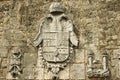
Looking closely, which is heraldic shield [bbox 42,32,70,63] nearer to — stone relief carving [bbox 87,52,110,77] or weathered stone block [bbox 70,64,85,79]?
weathered stone block [bbox 70,64,85,79]

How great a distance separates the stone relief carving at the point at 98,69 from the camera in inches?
333

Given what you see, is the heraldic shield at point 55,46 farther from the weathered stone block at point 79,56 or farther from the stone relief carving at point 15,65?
the stone relief carving at point 15,65

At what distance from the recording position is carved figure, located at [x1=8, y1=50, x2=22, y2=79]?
28.7 ft

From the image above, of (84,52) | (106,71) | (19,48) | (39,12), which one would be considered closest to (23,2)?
(39,12)

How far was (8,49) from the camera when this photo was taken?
29.8ft

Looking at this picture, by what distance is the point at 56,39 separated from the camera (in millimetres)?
8812

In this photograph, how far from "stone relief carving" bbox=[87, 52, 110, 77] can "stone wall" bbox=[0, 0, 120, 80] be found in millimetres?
93

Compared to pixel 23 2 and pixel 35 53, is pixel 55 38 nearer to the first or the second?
pixel 35 53

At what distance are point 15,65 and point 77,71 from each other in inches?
57.4

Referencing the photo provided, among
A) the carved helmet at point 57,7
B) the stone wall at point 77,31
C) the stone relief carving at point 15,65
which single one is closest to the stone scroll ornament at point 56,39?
the carved helmet at point 57,7

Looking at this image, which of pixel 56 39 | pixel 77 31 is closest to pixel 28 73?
pixel 56 39

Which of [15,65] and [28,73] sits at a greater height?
[15,65]

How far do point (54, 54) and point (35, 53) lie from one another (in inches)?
20.5

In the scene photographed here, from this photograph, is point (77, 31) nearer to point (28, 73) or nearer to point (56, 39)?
point (56, 39)
